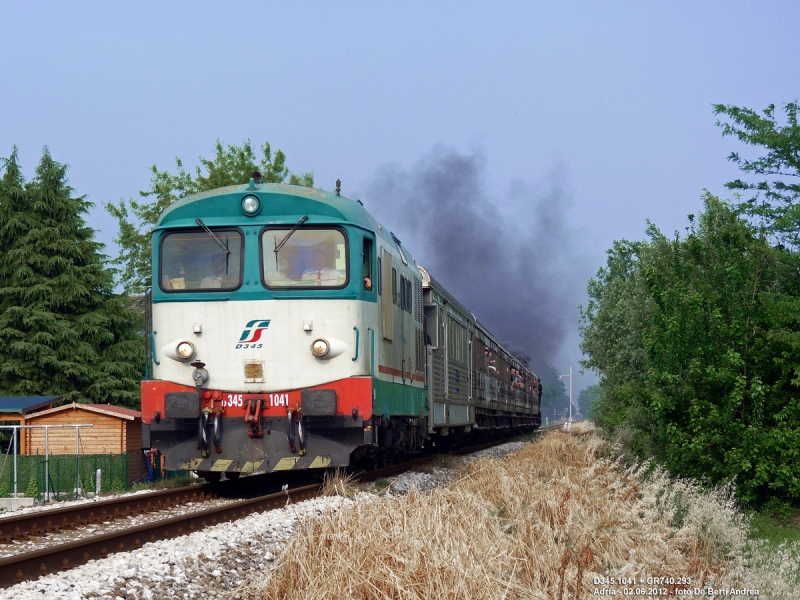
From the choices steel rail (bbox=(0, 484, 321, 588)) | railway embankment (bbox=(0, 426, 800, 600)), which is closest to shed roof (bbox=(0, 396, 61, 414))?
steel rail (bbox=(0, 484, 321, 588))

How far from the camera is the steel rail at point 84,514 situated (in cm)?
878

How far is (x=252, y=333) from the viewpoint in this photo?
1120 centimetres

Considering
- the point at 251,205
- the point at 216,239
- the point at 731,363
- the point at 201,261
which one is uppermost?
the point at 251,205

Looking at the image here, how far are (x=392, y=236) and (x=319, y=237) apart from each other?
276 cm

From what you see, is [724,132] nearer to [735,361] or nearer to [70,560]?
[735,361]

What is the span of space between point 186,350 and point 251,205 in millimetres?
1871

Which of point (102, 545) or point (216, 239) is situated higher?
point (216, 239)

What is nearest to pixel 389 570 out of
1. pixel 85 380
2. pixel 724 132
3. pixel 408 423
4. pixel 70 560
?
pixel 70 560

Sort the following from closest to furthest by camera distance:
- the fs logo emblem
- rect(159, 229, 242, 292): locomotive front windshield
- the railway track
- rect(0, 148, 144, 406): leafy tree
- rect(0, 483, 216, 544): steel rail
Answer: the railway track
rect(0, 483, 216, 544): steel rail
the fs logo emblem
rect(159, 229, 242, 292): locomotive front windshield
rect(0, 148, 144, 406): leafy tree

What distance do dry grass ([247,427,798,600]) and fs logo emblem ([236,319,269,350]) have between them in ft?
10.4

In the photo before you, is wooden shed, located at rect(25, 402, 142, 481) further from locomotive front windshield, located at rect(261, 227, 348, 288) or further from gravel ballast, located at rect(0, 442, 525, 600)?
gravel ballast, located at rect(0, 442, 525, 600)

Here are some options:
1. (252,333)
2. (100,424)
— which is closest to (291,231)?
(252,333)

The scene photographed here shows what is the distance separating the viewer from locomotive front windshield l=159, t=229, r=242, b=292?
11.4 m

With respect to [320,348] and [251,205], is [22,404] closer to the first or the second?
[251,205]
